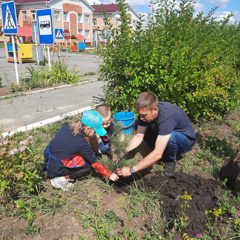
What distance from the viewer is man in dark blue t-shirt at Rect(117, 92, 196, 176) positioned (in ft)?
8.55

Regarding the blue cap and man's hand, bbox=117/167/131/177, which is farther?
man's hand, bbox=117/167/131/177

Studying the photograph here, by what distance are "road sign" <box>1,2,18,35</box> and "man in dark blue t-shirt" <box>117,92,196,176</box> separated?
17.7 ft

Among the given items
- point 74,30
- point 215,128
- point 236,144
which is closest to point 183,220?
point 236,144

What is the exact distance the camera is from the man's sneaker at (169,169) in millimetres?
2965

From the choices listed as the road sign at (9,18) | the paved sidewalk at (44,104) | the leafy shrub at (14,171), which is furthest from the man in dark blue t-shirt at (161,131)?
the road sign at (9,18)

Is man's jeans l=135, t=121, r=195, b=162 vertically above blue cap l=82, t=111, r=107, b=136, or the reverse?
blue cap l=82, t=111, r=107, b=136

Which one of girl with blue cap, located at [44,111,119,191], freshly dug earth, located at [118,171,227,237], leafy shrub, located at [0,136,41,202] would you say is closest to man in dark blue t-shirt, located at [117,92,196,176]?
freshly dug earth, located at [118,171,227,237]

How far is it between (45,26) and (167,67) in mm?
5168

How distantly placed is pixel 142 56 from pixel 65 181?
2587 mm

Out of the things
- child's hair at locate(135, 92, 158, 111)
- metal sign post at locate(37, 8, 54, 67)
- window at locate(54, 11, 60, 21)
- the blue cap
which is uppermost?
window at locate(54, 11, 60, 21)

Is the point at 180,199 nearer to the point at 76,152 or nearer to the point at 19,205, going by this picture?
the point at 76,152

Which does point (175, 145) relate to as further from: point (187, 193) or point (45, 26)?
point (45, 26)

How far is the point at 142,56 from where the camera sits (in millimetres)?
4180

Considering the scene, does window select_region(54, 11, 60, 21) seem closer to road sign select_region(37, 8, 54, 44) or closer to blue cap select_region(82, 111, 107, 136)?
road sign select_region(37, 8, 54, 44)
